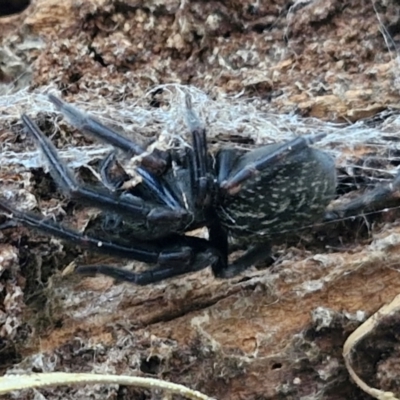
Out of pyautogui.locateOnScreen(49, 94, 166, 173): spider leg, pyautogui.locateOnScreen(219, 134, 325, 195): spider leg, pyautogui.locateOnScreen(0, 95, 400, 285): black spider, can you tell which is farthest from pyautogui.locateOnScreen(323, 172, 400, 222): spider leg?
pyautogui.locateOnScreen(49, 94, 166, 173): spider leg

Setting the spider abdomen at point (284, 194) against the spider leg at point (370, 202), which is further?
the spider leg at point (370, 202)

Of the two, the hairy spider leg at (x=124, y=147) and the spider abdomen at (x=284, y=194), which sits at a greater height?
the hairy spider leg at (x=124, y=147)

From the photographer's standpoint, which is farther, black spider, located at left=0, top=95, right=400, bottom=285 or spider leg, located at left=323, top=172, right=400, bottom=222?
spider leg, located at left=323, top=172, right=400, bottom=222

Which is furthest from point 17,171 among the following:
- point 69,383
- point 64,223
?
point 69,383

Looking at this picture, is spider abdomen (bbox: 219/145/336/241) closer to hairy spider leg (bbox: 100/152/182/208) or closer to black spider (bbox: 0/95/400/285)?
black spider (bbox: 0/95/400/285)

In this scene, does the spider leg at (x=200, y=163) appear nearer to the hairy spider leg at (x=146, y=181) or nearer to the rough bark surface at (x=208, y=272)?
the hairy spider leg at (x=146, y=181)

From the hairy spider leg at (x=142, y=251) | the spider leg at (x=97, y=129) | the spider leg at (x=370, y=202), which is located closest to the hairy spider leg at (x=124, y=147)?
the spider leg at (x=97, y=129)

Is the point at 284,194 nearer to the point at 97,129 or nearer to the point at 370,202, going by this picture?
the point at 370,202
